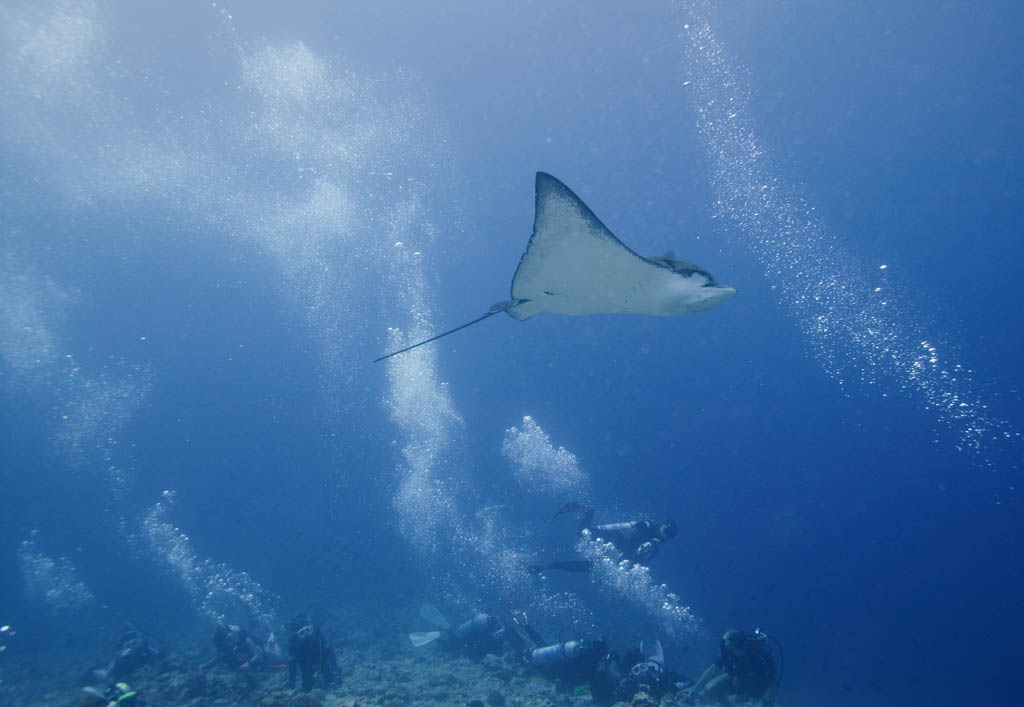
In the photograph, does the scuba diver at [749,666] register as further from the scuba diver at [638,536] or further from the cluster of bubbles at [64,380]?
the cluster of bubbles at [64,380]

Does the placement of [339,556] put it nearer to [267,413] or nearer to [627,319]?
[267,413]

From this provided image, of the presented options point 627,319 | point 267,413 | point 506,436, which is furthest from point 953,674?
point 267,413

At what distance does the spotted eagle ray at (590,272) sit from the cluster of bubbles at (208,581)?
20.3 metres

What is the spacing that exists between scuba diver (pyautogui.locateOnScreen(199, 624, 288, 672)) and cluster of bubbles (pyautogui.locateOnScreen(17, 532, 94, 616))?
100 feet

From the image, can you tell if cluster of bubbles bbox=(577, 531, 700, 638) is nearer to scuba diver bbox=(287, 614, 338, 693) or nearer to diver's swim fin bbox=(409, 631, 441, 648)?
diver's swim fin bbox=(409, 631, 441, 648)

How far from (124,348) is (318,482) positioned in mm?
27715

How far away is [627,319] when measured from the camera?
40406 mm

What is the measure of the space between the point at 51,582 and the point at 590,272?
52.5 meters

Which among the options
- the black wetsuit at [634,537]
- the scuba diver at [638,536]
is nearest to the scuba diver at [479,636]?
the scuba diver at [638,536]

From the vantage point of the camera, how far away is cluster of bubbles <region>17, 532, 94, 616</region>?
1236 inches

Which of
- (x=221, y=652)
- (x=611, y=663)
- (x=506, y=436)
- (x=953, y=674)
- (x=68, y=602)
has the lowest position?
(x=953, y=674)

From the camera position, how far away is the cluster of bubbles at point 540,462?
41.9 metres

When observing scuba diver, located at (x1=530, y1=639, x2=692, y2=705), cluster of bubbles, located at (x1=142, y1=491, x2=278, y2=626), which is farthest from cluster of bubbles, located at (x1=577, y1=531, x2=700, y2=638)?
cluster of bubbles, located at (x1=142, y1=491, x2=278, y2=626)

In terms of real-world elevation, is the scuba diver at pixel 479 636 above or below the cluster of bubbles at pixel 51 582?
below
